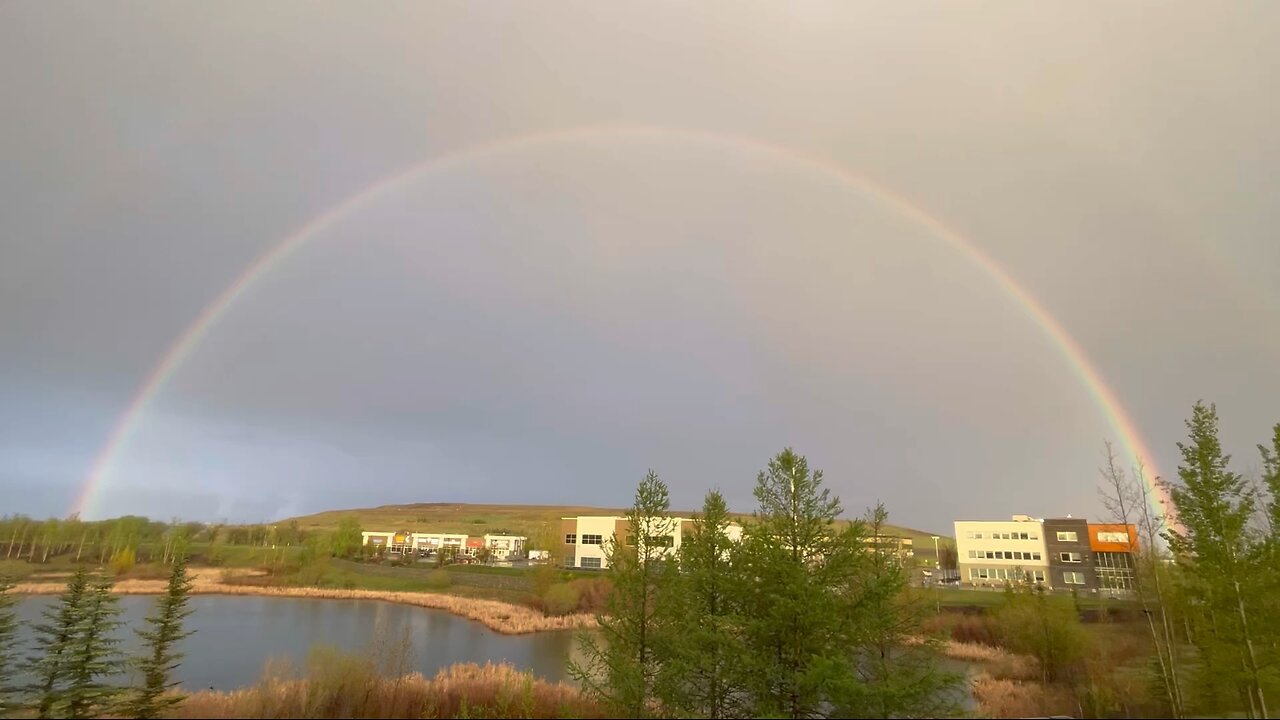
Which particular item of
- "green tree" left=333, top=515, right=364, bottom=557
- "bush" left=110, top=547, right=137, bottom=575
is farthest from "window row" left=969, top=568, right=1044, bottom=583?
"bush" left=110, top=547, right=137, bottom=575

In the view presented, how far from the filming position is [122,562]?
8306 centimetres

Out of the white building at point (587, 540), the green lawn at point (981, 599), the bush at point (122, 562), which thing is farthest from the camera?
the white building at point (587, 540)

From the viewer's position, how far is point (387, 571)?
8944 centimetres

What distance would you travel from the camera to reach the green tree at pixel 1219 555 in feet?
62.4

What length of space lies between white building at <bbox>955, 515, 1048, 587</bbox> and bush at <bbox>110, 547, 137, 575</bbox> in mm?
103469

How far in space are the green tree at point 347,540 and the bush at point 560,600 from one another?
52.3 m

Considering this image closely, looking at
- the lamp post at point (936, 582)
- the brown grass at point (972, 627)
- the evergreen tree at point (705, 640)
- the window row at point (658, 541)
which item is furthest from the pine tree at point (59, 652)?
the brown grass at point (972, 627)

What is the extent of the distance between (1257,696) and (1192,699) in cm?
185

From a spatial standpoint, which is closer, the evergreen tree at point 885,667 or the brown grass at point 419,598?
the evergreen tree at point 885,667

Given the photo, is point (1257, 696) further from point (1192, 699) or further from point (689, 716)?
point (689, 716)

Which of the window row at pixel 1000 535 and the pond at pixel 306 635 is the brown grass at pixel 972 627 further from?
the window row at pixel 1000 535

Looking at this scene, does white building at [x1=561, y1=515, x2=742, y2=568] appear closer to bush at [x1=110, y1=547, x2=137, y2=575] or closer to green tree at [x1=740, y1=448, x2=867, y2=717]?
bush at [x1=110, y1=547, x2=137, y2=575]

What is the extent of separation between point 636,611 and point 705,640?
370 centimetres

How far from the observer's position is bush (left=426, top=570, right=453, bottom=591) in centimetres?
7910
